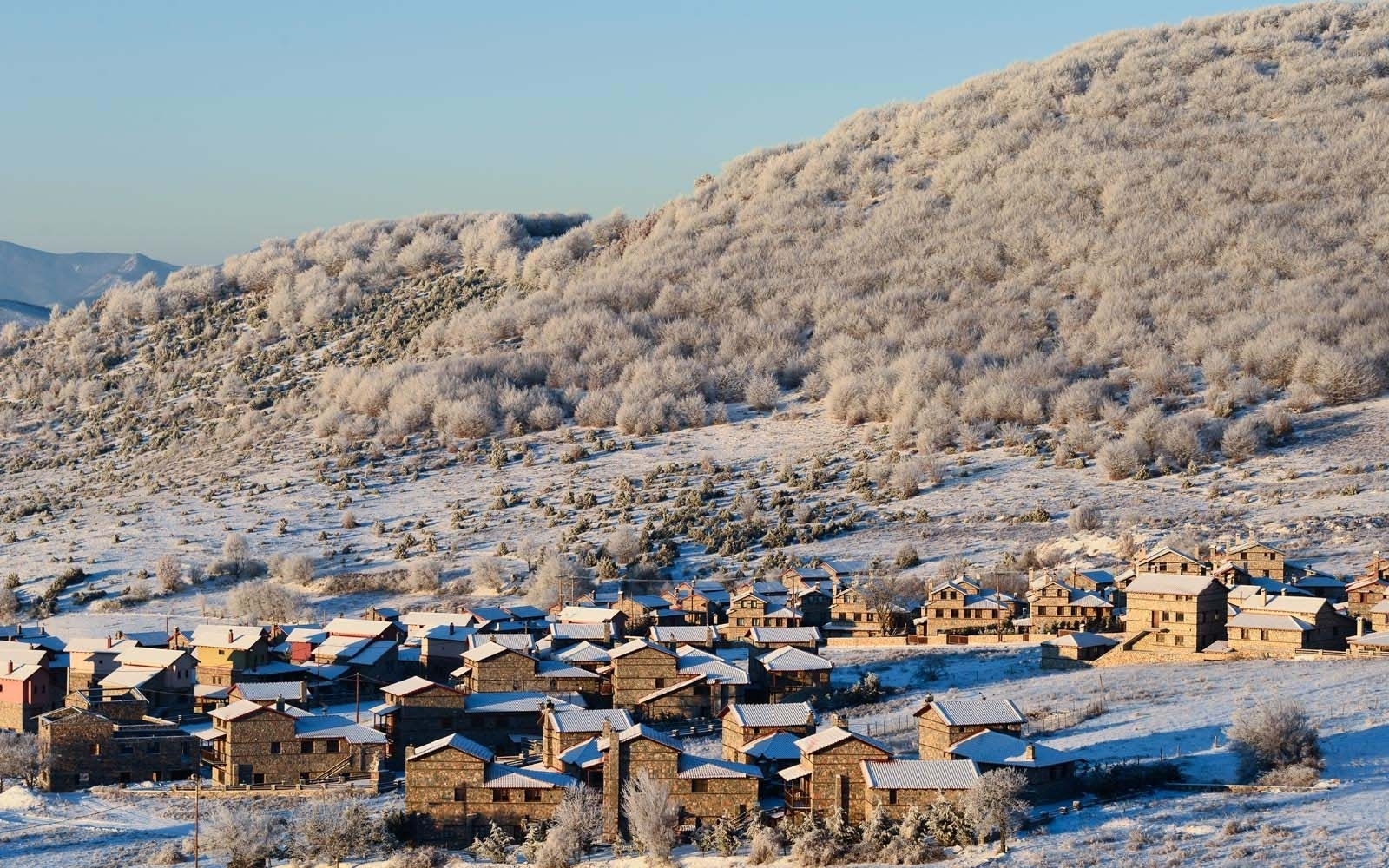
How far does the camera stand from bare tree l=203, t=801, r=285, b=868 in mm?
30938

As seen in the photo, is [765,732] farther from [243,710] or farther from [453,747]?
[243,710]

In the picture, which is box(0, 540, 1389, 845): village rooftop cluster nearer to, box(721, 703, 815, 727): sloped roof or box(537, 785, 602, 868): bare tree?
box(721, 703, 815, 727): sloped roof

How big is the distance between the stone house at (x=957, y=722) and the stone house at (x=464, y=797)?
5.91 metres

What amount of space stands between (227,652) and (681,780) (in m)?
17.1

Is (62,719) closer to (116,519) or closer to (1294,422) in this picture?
(116,519)

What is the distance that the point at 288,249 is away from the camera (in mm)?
115625

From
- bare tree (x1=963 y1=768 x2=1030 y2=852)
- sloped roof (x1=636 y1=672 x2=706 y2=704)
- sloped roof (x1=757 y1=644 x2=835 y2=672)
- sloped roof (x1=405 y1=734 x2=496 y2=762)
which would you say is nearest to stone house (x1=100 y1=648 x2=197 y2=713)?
sloped roof (x1=636 y1=672 x2=706 y2=704)

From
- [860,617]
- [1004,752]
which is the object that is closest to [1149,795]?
[1004,752]

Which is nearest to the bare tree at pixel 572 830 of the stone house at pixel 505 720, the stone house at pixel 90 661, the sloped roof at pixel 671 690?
the stone house at pixel 505 720

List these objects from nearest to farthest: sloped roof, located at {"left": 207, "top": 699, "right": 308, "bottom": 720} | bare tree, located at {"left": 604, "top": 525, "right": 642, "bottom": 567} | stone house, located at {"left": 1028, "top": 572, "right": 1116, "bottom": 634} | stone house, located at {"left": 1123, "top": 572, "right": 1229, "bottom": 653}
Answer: sloped roof, located at {"left": 207, "top": 699, "right": 308, "bottom": 720}, stone house, located at {"left": 1123, "top": 572, "right": 1229, "bottom": 653}, stone house, located at {"left": 1028, "top": 572, "right": 1116, "bottom": 634}, bare tree, located at {"left": 604, "top": 525, "right": 642, "bottom": 567}

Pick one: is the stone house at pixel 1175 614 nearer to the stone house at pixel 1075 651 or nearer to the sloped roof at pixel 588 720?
the stone house at pixel 1075 651

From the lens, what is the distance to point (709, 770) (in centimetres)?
3231

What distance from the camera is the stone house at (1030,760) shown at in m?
31.4

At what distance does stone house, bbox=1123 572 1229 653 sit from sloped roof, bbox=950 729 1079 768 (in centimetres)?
1181
